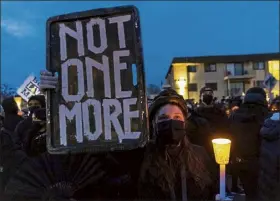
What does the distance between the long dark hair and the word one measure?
0.94 ft

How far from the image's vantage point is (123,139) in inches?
104

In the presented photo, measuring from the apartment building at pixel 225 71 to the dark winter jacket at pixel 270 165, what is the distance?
175 feet

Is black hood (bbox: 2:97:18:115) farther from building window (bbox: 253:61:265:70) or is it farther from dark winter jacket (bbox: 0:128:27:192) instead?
building window (bbox: 253:61:265:70)

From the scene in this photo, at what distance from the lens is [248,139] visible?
6203 mm

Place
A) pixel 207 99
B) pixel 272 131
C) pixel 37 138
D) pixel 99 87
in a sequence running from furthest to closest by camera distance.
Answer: pixel 207 99, pixel 272 131, pixel 37 138, pixel 99 87

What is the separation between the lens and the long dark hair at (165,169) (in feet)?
9.22

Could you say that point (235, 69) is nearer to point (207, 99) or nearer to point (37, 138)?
point (207, 99)

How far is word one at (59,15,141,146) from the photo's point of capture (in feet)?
8.61

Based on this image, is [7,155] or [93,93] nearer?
[93,93]

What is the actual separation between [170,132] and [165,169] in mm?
237

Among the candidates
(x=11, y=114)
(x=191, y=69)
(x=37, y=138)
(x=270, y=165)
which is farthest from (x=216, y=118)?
(x=191, y=69)

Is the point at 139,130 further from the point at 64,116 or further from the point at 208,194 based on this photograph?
the point at 208,194

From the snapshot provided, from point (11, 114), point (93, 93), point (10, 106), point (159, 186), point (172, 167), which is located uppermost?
point (93, 93)

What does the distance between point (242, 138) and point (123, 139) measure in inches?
152
